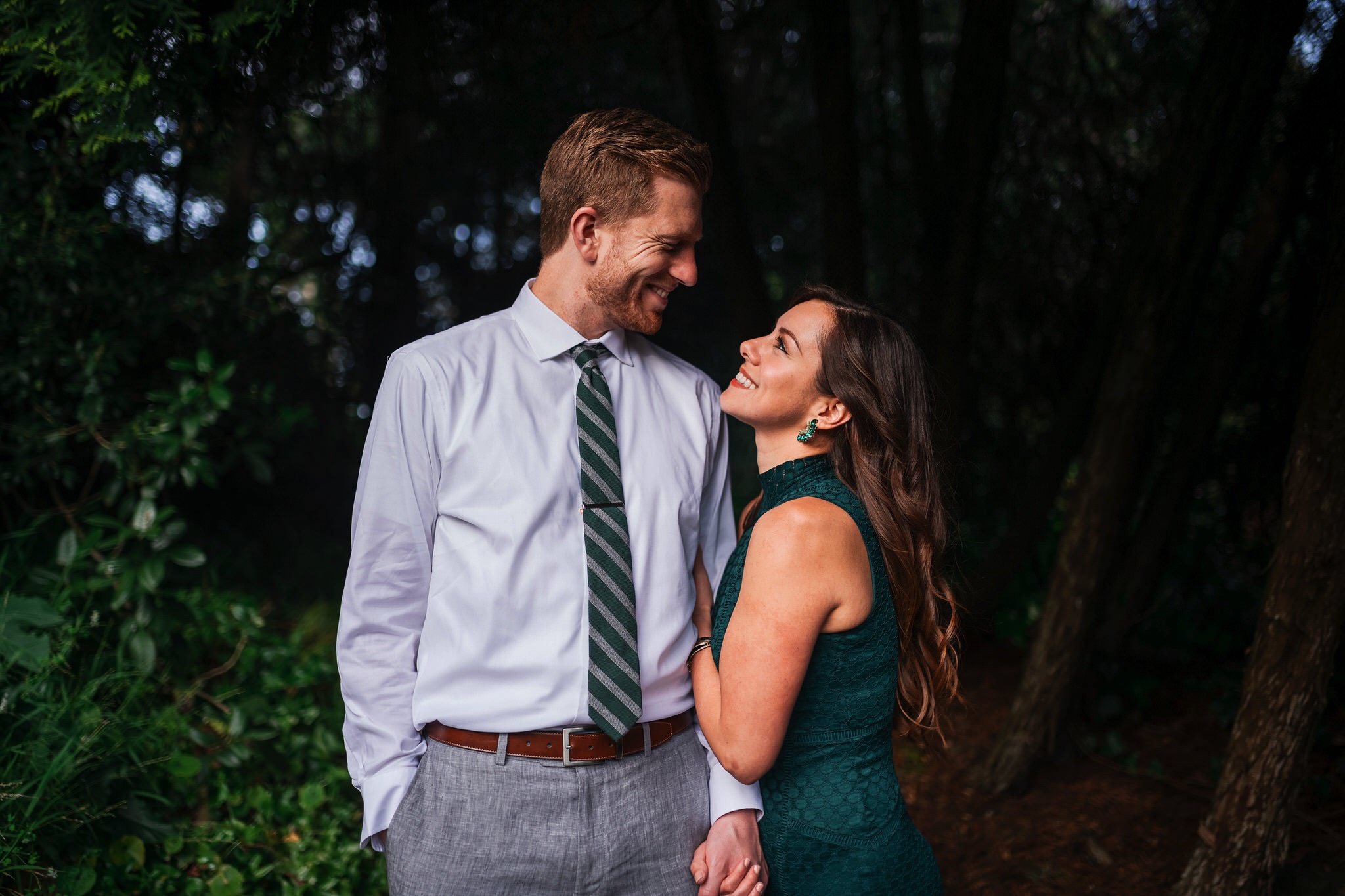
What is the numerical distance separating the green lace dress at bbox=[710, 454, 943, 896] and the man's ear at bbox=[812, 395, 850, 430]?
3.3 inches

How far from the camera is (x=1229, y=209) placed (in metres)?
3.31

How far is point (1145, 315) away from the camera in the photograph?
11.0 feet

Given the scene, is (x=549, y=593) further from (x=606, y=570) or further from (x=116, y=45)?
(x=116, y=45)

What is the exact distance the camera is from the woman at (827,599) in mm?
1751

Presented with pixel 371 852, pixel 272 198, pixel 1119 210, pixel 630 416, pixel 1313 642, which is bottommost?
pixel 371 852

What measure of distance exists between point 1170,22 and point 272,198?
4.79 metres

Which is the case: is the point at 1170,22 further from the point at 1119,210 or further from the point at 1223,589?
the point at 1223,589

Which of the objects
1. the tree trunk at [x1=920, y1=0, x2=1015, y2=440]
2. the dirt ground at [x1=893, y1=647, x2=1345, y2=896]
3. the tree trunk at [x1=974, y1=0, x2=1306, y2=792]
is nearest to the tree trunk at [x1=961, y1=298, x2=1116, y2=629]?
the tree trunk at [x1=974, y1=0, x2=1306, y2=792]

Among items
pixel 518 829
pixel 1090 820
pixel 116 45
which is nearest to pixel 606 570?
pixel 518 829

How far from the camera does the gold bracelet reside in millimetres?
1941

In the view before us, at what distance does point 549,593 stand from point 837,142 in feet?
7.88

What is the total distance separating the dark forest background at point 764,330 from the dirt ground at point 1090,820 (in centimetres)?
2

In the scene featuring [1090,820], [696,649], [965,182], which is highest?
[965,182]

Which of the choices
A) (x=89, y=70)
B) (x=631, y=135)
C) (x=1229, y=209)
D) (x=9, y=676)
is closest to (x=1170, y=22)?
(x=1229, y=209)
